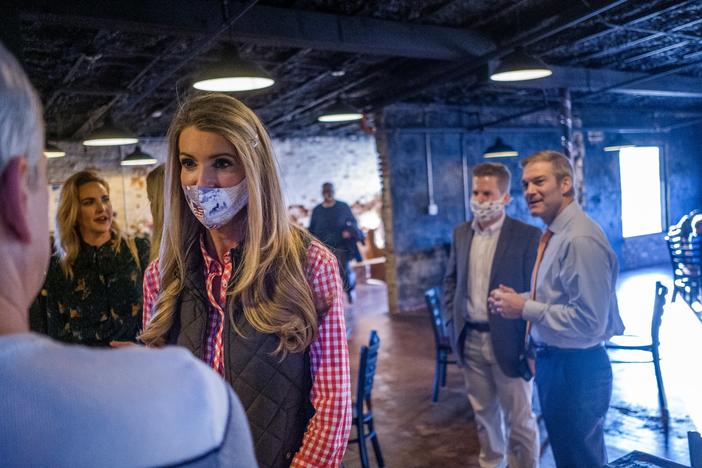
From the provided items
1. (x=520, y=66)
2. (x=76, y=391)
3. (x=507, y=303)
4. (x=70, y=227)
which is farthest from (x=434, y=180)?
(x=76, y=391)

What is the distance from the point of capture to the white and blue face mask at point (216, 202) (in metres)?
1.54

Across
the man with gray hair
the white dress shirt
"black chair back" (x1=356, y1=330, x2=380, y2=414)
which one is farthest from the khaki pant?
the man with gray hair

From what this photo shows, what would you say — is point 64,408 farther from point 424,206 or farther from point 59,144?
point 59,144

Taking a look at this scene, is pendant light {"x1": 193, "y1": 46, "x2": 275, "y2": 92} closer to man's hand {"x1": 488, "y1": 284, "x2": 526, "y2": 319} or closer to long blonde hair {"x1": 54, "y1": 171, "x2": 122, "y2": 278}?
long blonde hair {"x1": 54, "y1": 171, "x2": 122, "y2": 278}

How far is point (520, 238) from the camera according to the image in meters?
3.52

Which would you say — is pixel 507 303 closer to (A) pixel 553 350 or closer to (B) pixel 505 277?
(A) pixel 553 350

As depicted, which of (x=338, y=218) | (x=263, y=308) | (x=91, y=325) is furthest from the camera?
(x=338, y=218)

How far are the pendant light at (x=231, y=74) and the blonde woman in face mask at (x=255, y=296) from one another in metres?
2.44

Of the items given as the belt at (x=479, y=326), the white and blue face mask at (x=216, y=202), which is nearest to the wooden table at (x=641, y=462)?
the white and blue face mask at (x=216, y=202)

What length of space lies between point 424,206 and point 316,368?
28.4 feet

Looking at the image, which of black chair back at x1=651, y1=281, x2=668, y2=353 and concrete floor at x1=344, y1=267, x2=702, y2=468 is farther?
black chair back at x1=651, y1=281, x2=668, y2=353

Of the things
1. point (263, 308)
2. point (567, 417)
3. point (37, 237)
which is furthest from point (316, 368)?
point (567, 417)

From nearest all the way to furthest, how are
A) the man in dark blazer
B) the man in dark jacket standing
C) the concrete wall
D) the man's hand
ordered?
the man's hand < the man in dark blazer < the man in dark jacket standing < the concrete wall

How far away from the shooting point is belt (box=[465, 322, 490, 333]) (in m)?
3.55
